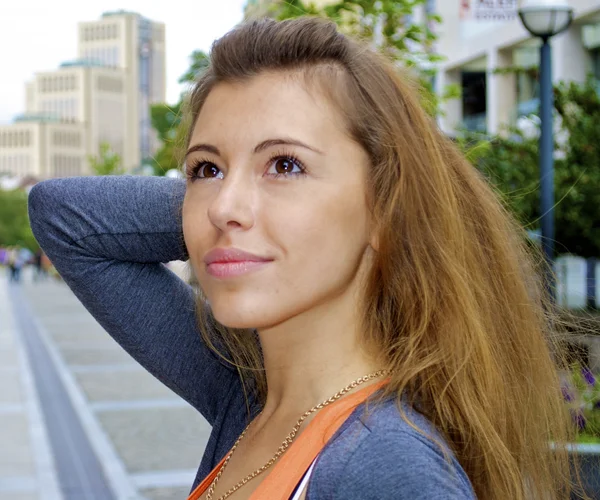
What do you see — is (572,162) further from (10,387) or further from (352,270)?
(352,270)

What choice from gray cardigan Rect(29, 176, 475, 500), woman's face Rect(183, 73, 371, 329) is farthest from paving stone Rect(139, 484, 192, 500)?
woman's face Rect(183, 73, 371, 329)

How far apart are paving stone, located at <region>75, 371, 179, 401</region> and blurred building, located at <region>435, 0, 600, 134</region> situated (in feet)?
19.7

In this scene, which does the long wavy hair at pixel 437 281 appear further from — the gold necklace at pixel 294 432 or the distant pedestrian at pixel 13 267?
the distant pedestrian at pixel 13 267

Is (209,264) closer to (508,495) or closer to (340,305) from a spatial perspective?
(340,305)

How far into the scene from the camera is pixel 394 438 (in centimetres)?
110

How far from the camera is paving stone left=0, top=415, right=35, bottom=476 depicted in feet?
22.3

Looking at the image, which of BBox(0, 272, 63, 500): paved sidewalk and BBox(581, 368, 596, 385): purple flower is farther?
BBox(0, 272, 63, 500): paved sidewalk

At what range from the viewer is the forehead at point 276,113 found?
1.30m

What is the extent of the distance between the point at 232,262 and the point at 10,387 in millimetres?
10217

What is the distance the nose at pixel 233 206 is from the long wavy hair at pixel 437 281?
156mm

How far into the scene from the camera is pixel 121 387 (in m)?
10.8

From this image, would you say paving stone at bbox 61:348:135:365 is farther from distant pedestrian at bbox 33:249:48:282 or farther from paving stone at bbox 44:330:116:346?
distant pedestrian at bbox 33:249:48:282

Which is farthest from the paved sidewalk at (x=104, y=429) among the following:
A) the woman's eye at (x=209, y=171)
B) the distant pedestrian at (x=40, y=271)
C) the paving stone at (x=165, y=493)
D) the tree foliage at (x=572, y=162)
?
the distant pedestrian at (x=40, y=271)

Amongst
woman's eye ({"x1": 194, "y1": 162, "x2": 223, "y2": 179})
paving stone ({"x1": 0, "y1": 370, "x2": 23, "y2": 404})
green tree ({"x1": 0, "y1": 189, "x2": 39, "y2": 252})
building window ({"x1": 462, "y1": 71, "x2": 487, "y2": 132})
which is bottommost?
green tree ({"x1": 0, "y1": 189, "x2": 39, "y2": 252})
